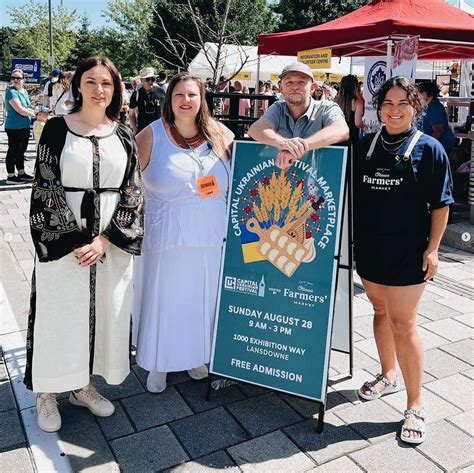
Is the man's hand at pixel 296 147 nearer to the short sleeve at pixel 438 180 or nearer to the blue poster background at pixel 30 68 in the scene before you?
the short sleeve at pixel 438 180

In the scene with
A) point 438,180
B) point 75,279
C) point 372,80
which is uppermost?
point 372,80

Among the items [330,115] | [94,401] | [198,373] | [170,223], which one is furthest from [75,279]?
[330,115]

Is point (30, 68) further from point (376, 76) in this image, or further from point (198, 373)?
point (198, 373)

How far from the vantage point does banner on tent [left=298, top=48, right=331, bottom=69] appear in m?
7.33

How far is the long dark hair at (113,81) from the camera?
2746 millimetres

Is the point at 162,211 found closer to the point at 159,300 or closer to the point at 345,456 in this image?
the point at 159,300

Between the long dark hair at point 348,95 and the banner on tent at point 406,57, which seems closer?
the banner on tent at point 406,57

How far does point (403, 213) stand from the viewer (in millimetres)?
2756

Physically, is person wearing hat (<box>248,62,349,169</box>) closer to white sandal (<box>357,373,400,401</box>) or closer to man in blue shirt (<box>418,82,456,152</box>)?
white sandal (<box>357,373,400,401</box>)

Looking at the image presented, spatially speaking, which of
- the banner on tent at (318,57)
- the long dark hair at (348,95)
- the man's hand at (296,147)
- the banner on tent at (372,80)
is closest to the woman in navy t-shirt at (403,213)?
the man's hand at (296,147)

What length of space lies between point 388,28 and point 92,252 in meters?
4.62

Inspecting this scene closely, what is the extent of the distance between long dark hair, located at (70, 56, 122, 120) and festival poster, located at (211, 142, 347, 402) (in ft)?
2.28

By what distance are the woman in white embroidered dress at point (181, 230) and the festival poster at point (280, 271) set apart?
0.50 ft

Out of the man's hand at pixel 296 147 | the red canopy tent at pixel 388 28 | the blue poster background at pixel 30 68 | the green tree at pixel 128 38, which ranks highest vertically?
the green tree at pixel 128 38
